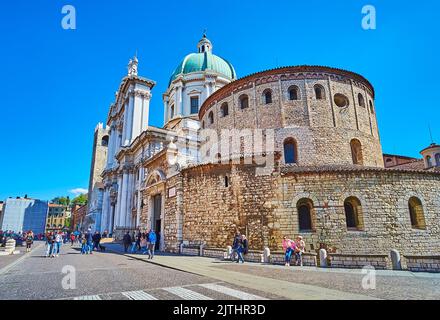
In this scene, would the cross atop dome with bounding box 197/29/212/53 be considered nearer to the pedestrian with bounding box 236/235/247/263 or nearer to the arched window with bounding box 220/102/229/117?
the arched window with bounding box 220/102/229/117

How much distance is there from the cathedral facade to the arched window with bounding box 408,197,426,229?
48 millimetres

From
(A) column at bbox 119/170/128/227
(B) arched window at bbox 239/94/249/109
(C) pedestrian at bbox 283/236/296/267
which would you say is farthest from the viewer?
(A) column at bbox 119/170/128/227

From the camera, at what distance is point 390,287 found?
6.78 meters

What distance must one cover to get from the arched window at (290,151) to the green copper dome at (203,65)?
23.1 metres

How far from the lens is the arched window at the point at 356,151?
19461mm

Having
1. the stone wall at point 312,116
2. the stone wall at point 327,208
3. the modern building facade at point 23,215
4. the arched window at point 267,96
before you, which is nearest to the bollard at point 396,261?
the stone wall at point 327,208

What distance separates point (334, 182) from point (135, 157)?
995 inches

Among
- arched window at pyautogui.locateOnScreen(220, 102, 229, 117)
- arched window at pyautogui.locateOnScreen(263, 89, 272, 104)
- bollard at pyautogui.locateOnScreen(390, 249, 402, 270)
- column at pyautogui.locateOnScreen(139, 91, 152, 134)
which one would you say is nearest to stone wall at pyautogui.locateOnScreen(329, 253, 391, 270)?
bollard at pyautogui.locateOnScreen(390, 249, 402, 270)

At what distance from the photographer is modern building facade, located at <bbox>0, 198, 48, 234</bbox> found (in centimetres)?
6012

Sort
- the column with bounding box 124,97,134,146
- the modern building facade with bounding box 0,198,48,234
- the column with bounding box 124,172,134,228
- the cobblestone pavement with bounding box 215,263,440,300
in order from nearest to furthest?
1. the cobblestone pavement with bounding box 215,263,440,300
2. the column with bounding box 124,172,134,228
3. the column with bounding box 124,97,134,146
4. the modern building facade with bounding box 0,198,48,234
